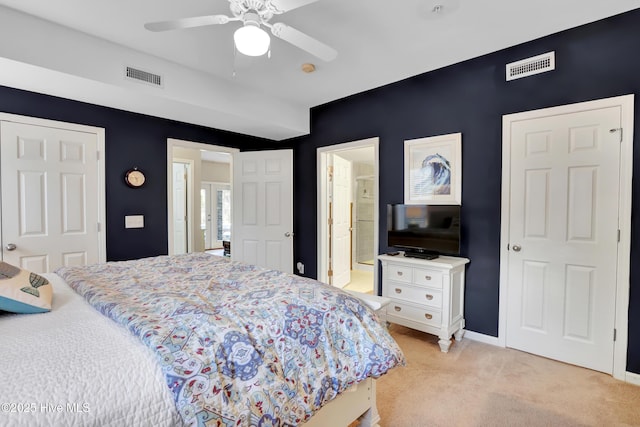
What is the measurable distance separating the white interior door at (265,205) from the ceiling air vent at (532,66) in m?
2.62

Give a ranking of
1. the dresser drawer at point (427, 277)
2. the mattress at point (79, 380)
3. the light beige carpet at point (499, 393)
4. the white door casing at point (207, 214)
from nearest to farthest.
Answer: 1. the mattress at point (79, 380)
2. the light beige carpet at point (499, 393)
3. the dresser drawer at point (427, 277)
4. the white door casing at point (207, 214)

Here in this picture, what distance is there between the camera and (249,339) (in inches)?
42.5

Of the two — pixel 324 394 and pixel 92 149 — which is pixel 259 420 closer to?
pixel 324 394

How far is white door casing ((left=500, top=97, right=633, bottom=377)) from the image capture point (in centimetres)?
224

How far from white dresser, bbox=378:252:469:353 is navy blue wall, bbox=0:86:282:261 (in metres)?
2.64

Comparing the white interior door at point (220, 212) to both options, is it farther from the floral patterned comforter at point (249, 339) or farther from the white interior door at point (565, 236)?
the white interior door at point (565, 236)

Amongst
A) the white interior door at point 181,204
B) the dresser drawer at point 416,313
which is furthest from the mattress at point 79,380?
the white interior door at point 181,204

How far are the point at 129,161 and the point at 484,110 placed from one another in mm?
3645

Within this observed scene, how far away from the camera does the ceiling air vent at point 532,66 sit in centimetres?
248

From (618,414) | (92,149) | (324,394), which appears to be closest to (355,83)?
(92,149)

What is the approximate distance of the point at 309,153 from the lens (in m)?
4.32

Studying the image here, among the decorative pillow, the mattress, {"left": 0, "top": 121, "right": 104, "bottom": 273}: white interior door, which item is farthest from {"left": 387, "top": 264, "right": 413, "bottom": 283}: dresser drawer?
{"left": 0, "top": 121, "right": 104, "bottom": 273}: white interior door

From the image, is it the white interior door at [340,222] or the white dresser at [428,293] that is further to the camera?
the white interior door at [340,222]

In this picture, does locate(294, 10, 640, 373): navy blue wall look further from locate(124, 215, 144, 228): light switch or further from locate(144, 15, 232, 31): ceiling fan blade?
locate(124, 215, 144, 228): light switch
